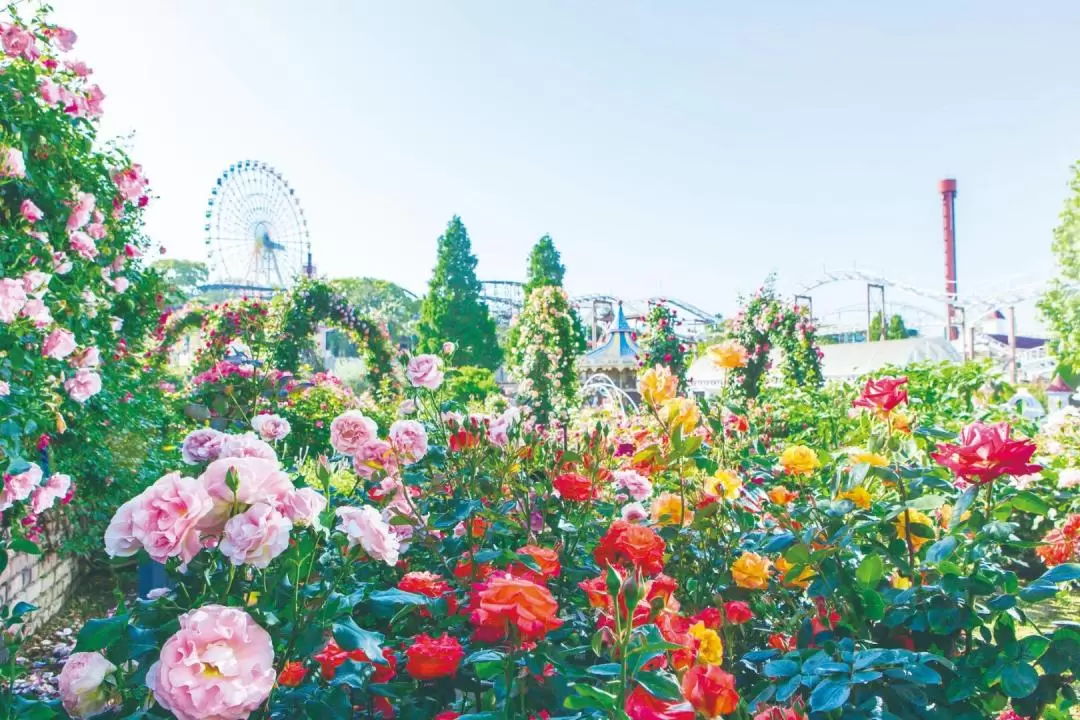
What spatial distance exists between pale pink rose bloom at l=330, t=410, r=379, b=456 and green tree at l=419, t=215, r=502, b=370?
20.3 metres

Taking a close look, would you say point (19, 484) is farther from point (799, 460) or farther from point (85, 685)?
point (799, 460)

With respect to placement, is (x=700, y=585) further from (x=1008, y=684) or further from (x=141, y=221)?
(x=141, y=221)

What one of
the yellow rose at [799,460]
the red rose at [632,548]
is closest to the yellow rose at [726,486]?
the yellow rose at [799,460]

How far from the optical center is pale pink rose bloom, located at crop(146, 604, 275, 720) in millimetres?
686

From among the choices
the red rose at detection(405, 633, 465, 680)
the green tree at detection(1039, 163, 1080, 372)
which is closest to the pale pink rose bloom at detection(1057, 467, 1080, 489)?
the red rose at detection(405, 633, 465, 680)

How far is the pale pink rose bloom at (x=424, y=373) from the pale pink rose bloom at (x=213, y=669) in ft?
3.37

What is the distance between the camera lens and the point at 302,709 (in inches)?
36.4

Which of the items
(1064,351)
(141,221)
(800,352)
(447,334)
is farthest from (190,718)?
(447,334)

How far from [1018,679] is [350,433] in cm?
128

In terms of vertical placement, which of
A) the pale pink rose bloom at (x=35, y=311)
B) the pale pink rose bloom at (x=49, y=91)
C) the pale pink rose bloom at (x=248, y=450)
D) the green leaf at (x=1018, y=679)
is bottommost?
the green leaf at (x=1018, y=679)

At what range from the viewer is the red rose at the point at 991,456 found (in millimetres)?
1048

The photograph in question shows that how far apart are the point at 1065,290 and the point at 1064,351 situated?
0.82m

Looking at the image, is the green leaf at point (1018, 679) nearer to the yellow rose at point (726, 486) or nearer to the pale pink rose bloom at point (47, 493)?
the yellow rose at point (726, 486)

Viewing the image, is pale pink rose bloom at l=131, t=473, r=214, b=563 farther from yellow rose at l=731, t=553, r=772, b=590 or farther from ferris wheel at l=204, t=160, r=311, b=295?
ferris wheel at l=204, t=160, r=311, b=295
